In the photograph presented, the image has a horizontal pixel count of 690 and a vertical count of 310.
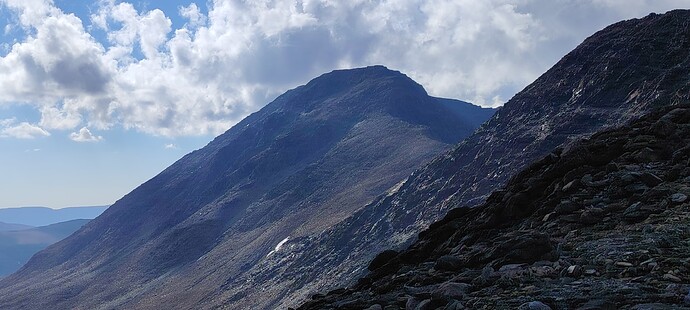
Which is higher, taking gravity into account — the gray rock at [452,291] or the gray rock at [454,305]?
the gray rock at [452,291]

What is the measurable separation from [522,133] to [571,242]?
90454 millimetres

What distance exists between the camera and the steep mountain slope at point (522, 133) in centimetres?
8412

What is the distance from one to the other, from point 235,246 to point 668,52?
12045 centimetres

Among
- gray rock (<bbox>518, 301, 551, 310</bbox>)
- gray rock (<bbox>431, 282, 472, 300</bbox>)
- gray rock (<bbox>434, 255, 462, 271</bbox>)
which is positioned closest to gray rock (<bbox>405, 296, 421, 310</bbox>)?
gray rock (<bbox>431, 282, 472, 300</bbox>)

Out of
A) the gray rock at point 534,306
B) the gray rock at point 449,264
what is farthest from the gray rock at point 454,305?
the gray rock at point 449,264

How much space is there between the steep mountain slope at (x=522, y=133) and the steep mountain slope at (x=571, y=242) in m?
62.2

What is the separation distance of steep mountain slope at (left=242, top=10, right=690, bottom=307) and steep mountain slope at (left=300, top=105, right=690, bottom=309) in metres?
62.2

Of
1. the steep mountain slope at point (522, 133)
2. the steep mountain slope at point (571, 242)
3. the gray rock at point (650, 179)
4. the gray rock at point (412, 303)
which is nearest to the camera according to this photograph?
the steep mountain slope at point (571, 242)

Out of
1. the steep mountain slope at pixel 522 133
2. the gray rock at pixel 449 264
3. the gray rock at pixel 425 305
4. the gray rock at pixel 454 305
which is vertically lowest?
the gray rock at pixel 454 305

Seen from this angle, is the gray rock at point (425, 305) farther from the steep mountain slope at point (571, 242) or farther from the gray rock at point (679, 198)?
the gray rock at point (679, 198)

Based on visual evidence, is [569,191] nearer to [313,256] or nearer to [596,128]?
[596,128]

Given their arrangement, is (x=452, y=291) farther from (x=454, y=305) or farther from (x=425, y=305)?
(x=454, y=305)

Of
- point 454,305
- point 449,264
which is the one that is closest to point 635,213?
point 449,264

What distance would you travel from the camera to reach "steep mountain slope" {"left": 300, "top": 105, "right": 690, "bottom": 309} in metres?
8.95
